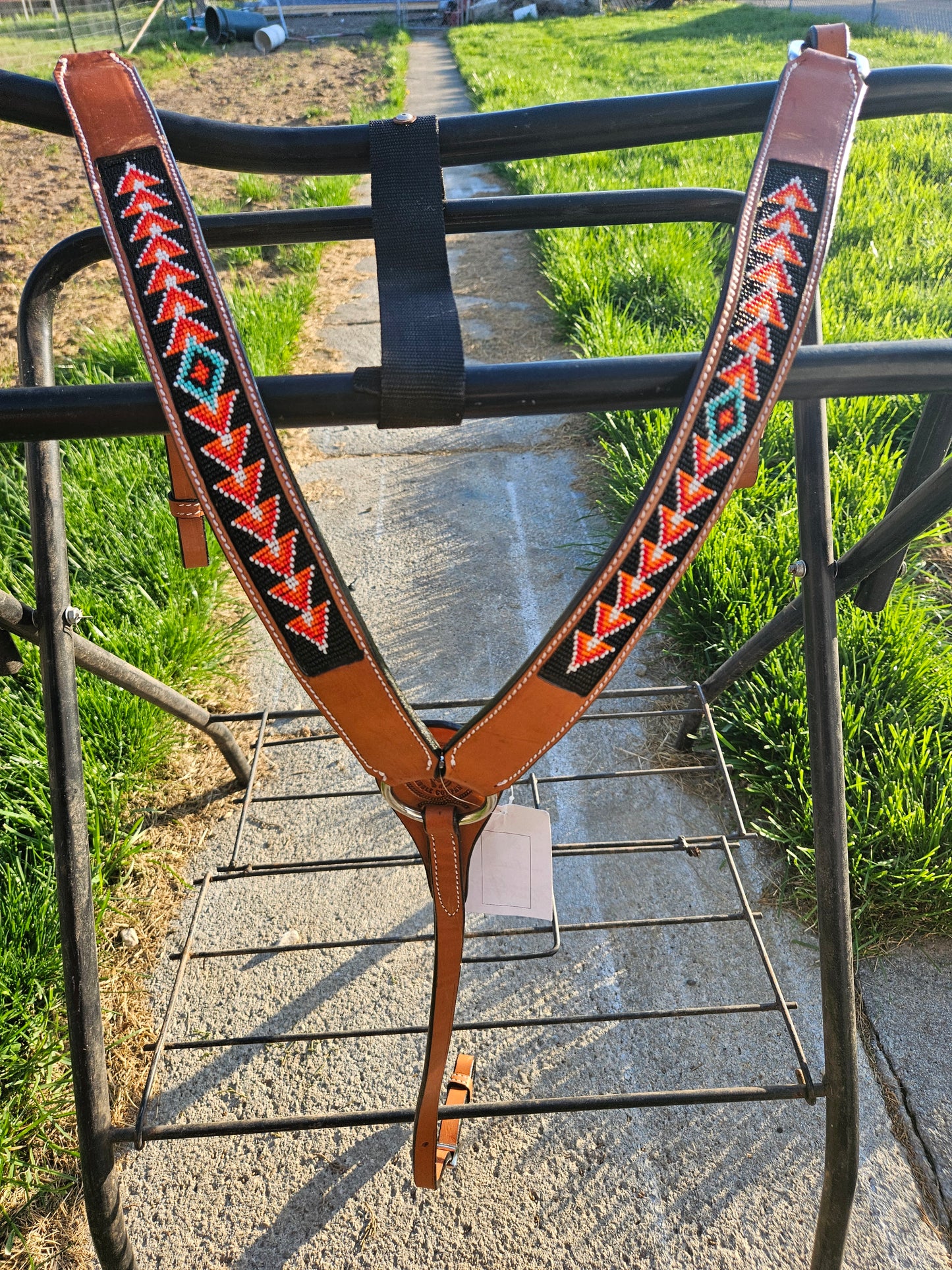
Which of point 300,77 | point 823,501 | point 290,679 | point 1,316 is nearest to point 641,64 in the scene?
point 300,77

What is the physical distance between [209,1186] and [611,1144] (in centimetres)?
66

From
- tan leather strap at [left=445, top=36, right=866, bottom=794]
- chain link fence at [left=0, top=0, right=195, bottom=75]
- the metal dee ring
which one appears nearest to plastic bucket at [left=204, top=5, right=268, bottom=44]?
chain link fence at [left=0, top=0, right=195, bottom=75]

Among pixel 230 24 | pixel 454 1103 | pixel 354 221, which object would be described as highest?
pixel 230 24

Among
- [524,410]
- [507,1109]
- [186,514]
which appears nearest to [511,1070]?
[507,1109]

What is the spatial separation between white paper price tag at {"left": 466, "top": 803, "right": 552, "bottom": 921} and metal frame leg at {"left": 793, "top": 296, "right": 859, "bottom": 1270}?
13.9 inches

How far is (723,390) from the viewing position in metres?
0.83

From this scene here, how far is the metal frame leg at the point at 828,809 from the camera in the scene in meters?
1.15

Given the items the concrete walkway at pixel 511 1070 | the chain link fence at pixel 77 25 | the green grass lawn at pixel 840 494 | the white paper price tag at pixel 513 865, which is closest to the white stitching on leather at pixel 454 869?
the white paper price tag at pixel 513 865

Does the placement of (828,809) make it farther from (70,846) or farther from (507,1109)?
(70,846)

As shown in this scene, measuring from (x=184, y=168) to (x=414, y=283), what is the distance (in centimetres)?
880

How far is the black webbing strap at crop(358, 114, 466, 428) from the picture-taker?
0.82 metres

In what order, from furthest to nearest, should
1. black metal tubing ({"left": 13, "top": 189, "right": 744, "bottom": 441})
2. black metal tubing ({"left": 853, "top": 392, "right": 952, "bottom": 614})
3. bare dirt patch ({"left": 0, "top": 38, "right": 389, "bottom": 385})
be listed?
bare dirt patch ({"left": 0, "top": 38, "right": 389, "bottom": 385}), black metal tubing ({"left": 853, "top": 392, "right": 952, "bottom": 614}), black metal tubing ({"left": 13, "top": 189, "right": 744, "bottom": 441})

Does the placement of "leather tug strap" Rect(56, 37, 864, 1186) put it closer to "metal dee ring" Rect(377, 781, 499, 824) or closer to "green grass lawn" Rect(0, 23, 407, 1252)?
"metal dee ring" Rect(377, 781, 499, 824)

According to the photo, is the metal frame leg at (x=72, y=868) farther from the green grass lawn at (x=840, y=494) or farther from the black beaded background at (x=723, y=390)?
the green grass lawn at (x=840, y=494)
